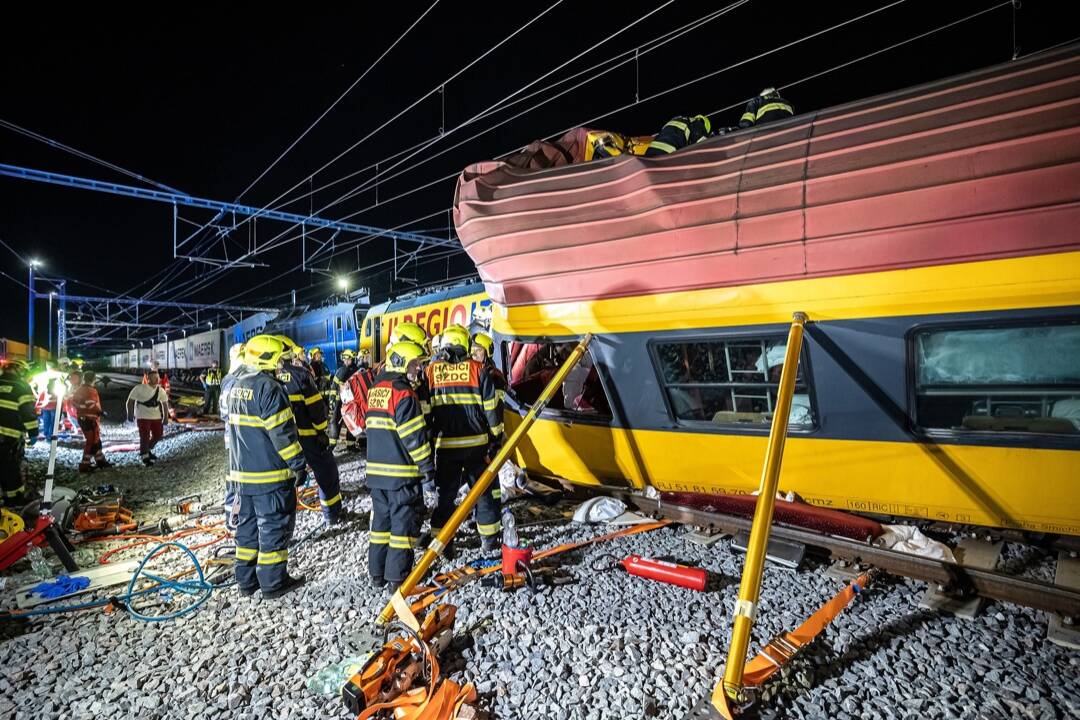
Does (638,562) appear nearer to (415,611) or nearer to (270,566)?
(415,611)

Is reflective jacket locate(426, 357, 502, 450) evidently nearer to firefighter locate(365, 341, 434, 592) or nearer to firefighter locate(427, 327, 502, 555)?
firefighter locate(427, 327, 502, 555)

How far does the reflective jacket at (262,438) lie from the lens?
12.2 ft

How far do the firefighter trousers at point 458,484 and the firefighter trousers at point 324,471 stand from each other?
1487 mm

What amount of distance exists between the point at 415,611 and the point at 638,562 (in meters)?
1.49

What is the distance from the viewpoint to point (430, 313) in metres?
9.82

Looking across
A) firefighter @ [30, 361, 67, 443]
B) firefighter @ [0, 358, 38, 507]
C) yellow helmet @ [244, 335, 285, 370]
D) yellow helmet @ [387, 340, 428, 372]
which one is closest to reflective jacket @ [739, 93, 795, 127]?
yellow helmet @ [387, 340, 428, 372]

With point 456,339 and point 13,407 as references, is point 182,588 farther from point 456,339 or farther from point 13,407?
point 13,407

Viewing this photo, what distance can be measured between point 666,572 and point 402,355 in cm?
243

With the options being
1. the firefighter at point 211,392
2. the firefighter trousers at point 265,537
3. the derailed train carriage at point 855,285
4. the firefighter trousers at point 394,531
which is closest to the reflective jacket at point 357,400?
the firefighter trousers at point 265,537

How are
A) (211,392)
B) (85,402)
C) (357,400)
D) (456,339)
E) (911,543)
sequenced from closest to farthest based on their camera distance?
(911,543)
(456,339)
(357,400)
(85,402)
(211,392)

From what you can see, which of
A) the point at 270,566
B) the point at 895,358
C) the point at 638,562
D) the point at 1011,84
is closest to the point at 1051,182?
the point at 1011,84

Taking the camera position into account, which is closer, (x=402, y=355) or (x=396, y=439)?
(x=396, y=439)

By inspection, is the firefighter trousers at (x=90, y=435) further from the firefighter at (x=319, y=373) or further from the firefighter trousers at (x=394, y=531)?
the firefighter trousers at (x=394, y=531)

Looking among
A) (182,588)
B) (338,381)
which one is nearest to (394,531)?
(182,588)
